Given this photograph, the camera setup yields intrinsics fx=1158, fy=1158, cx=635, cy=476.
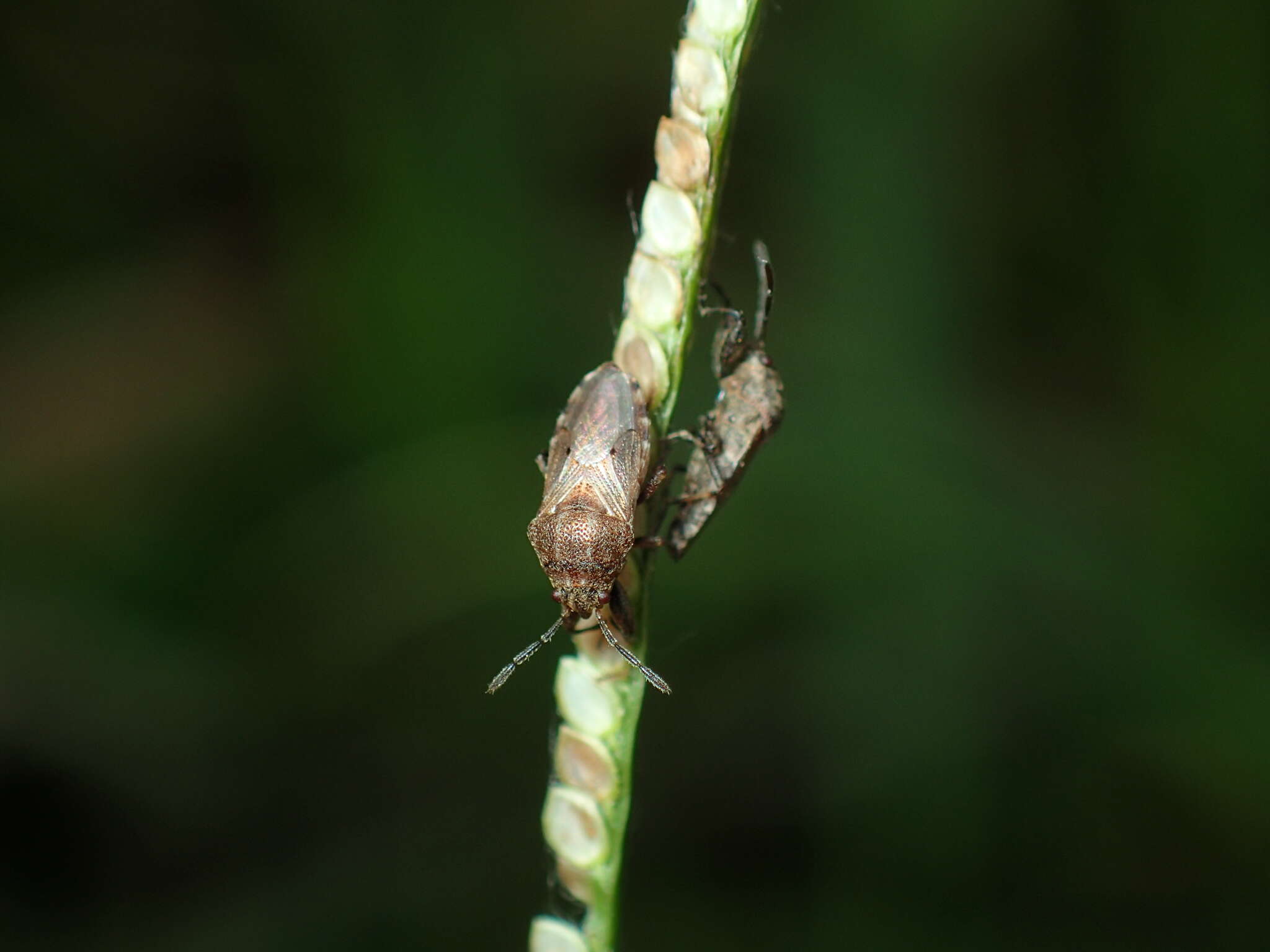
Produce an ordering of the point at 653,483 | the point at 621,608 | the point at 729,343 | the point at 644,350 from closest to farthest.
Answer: the point at 644,350
the point at 621,608
the point at 653,483
the point at 729,343

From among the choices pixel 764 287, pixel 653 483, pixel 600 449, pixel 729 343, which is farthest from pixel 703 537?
pixel 653 483

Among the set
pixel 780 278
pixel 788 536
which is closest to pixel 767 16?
pixel 780 278

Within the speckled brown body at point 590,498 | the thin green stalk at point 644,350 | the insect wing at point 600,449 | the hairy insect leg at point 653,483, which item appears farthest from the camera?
the speckled brown body at point 590,498

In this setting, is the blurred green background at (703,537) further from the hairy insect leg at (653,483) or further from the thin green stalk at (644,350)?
the thin green stalk at (644,350)

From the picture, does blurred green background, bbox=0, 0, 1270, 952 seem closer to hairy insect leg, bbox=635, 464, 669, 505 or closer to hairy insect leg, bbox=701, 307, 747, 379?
hairy insect leg, bbox=701, 307, 747, 379

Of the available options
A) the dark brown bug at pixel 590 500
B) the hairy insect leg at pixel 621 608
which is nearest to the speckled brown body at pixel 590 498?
the dark brown bug at pixel 590 500

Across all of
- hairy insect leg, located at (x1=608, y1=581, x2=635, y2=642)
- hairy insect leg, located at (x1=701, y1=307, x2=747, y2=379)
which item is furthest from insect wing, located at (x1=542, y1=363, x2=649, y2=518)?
hairy insect leg, located at (x1=701, y1=307, x2=747, y2=379)

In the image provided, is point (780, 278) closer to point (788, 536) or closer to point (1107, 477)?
point (788, 536)

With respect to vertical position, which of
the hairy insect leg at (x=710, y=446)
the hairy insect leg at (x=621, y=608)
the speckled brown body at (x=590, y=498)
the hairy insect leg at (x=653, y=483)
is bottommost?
the hairy insect leg at (x=621, y=608)

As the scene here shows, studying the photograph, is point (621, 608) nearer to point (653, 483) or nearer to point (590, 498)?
point (653, 483)
